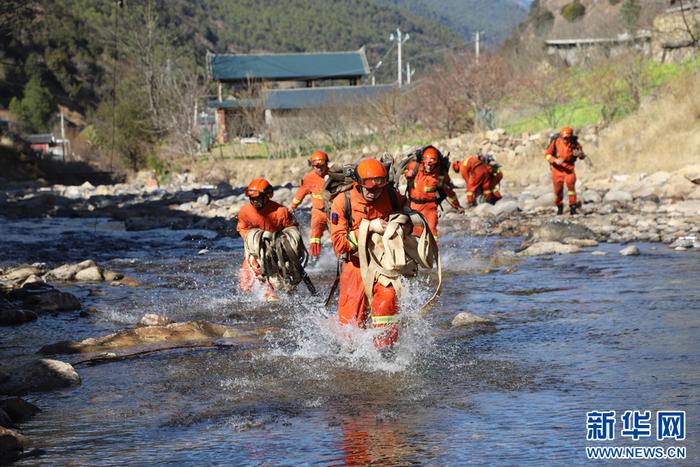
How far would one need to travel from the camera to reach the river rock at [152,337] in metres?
9.95

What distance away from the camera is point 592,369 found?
8516 mm

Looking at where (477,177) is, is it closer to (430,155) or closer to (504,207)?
(504,207)

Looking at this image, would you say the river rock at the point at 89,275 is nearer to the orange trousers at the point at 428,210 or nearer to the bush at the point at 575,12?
the orange trousers at the point at 428,210

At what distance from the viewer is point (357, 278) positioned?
346 inches

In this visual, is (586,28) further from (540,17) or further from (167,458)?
(167,458)

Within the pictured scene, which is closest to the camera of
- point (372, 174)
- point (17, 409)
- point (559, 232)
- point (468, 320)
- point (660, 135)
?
point (17, 409)

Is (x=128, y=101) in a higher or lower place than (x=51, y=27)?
lower

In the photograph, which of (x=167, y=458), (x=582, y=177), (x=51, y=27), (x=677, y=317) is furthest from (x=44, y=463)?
(x=51, y=27)

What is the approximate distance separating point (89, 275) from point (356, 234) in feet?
28.7

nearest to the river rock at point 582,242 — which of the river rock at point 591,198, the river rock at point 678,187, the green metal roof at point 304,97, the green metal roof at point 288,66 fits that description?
the river rock at point 678,187

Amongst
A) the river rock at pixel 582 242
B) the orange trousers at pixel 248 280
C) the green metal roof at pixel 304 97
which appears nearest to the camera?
the orange trousers at pixel 248 280

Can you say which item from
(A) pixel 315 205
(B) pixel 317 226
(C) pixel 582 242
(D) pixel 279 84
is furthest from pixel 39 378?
(D) pixel 279 84

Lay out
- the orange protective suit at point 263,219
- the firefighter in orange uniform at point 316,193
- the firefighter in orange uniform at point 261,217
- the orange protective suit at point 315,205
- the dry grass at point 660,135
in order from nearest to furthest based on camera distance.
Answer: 1. the firefighter in orange uniform at point 261,217
2. the orange protective suit at point 263,219
3. the orange protective suit at point 315,205
4. the firefighter in orange uniform at point 316,193
5. the dry grass at point 660,135

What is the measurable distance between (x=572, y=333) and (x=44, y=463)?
19.2 ft
